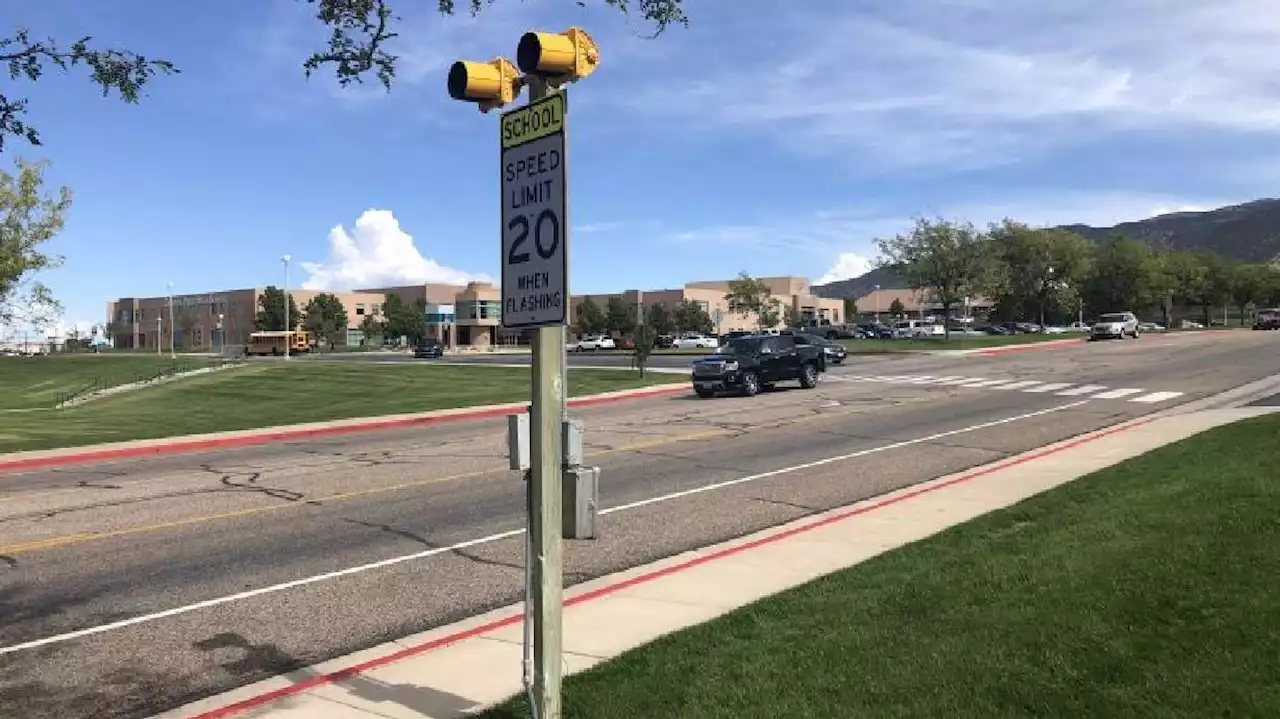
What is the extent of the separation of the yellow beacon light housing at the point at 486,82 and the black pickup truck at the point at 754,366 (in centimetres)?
2265

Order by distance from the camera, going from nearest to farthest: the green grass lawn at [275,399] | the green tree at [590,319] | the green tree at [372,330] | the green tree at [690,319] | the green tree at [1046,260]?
the green grass lawn at [275,399], the green tree at [1046,260], the green tree at [690,319], the green tree at [590,319], the green tree at [372,330]

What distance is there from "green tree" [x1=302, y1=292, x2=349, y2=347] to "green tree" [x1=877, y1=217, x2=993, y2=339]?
78.9 meters

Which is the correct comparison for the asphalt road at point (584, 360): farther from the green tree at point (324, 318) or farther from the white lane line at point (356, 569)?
the green tree at point (324, 318)

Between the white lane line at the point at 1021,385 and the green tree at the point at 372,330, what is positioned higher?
the green tree at the point at 372,330

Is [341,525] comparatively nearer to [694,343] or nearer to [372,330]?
[694,343]

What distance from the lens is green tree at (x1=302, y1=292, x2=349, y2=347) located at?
11681 centimetres

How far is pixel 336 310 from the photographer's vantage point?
392 ft

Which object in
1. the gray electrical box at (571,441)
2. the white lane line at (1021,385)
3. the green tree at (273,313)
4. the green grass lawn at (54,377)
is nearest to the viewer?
the gray electrical box at (571,441)

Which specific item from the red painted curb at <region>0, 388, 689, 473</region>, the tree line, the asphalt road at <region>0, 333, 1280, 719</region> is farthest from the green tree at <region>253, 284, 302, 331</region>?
the asphalt road at <region>0, 333, 1280, 719</region>

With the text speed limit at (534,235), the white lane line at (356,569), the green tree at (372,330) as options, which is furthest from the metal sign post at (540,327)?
the green tree at (372,330)

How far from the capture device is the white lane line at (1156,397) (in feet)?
74.3

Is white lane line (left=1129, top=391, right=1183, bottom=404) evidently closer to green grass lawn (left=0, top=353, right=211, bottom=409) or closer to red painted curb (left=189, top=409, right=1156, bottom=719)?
red painted curb (left=189, top=409, right=1156, bottom=719)

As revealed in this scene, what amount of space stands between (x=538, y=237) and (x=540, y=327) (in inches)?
15.4

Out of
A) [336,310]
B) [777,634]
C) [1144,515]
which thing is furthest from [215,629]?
[336,310]
